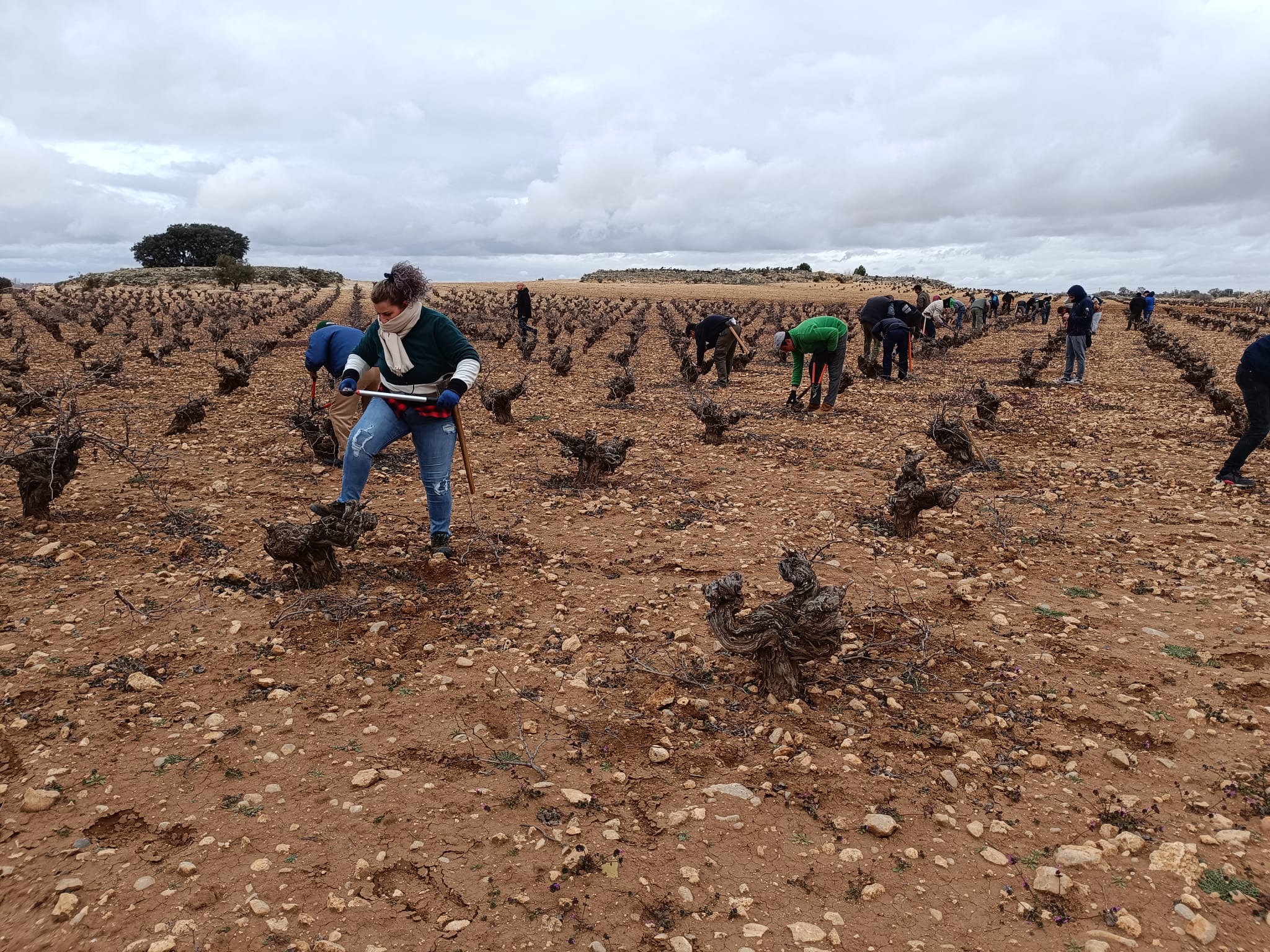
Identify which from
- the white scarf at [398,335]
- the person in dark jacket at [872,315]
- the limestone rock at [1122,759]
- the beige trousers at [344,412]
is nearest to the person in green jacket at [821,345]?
the person in dark jacket at [872,315]

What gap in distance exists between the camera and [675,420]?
11609 millimetres

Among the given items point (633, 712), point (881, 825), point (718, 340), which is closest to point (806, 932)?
point (881, 825)

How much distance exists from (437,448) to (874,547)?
3.79 meters

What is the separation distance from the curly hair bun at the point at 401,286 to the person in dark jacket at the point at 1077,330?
11860mm

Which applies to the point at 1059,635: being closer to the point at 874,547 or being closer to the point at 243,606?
the point at 874,547

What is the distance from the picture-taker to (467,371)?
4.98 meters

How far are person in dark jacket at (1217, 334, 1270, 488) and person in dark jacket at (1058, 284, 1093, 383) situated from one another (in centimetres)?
578

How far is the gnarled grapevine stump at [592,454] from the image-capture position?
7730mm

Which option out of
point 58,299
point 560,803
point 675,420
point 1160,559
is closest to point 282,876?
point 560,803

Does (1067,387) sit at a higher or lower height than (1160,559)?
higher

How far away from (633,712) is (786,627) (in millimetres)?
952

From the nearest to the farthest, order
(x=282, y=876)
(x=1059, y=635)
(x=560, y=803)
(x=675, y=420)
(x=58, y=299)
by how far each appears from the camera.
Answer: (x=282, y=876), (x=560, y=803), (x=1059, y=635), (x=675, y=420), (x=58, y=299)

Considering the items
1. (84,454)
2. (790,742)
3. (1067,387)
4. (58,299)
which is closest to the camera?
(790,742)

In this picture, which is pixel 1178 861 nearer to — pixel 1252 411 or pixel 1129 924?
pixel 1129 924
